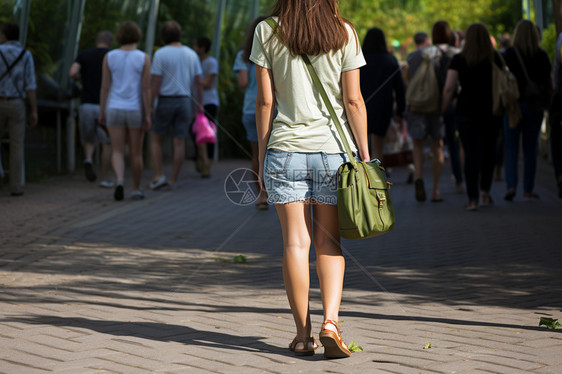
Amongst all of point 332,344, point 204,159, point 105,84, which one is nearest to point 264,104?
point 332,344

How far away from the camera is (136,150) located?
11.0m

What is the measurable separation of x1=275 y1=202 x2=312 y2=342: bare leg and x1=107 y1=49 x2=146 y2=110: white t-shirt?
6.88 m

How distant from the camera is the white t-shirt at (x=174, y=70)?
39.4 ft

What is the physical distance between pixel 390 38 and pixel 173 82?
1693 inches

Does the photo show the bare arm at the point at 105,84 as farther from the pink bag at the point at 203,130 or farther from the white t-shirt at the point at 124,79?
the pink bag at the point at 203,130

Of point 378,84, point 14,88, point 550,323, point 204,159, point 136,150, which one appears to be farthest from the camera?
point 204,159

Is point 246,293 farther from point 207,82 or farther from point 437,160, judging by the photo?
point 207,82

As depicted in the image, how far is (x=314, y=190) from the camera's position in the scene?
4.23 m

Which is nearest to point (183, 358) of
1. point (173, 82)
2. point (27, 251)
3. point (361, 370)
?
point (361, 370)

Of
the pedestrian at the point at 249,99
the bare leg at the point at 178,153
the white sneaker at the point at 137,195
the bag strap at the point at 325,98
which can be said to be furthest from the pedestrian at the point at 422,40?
the bag strap at the point at 325,98

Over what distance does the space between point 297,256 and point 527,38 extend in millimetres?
7135

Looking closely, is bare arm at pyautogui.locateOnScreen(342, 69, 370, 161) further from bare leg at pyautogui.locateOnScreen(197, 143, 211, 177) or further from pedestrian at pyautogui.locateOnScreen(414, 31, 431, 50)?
bare leg at pyautogui.locateOnScreen(197, 143, 211, 177)

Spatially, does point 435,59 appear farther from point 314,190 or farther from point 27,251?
point 314,190

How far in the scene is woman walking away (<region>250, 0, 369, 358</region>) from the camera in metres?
4.16
